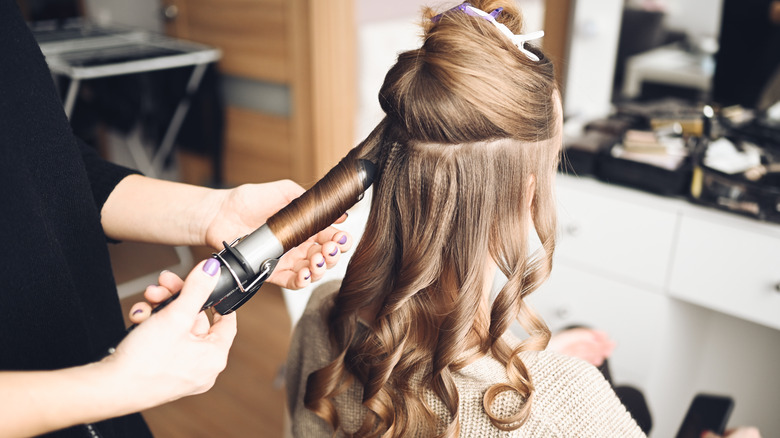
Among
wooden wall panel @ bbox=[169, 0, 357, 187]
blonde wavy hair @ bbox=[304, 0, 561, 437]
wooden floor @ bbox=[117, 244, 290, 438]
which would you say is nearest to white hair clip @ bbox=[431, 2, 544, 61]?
blonde wavy hair @ bbox=[304, 0, 561, 437]

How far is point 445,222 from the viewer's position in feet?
2.18

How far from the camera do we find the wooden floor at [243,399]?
165cm

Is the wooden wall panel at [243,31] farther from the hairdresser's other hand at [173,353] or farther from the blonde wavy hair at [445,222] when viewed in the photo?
the hairdresser's other hand at [173,353]

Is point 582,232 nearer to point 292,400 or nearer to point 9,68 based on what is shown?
point 292,400

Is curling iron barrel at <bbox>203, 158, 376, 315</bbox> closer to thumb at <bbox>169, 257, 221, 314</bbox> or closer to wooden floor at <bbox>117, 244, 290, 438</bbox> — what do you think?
thumb at <bbox>169, 257, 221, 314</bbox>

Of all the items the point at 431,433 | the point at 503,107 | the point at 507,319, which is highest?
the point at 503,107

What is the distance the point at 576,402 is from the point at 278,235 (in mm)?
400

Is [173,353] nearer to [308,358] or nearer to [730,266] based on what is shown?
[308,358]

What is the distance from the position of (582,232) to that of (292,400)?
786mm

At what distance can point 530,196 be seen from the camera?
719mm

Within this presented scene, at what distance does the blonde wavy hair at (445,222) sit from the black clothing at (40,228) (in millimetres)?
263

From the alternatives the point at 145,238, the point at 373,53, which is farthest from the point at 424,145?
the point at 373,53

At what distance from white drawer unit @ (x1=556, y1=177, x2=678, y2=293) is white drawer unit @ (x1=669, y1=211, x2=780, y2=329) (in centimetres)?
3

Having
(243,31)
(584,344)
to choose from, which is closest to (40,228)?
(584,344)
